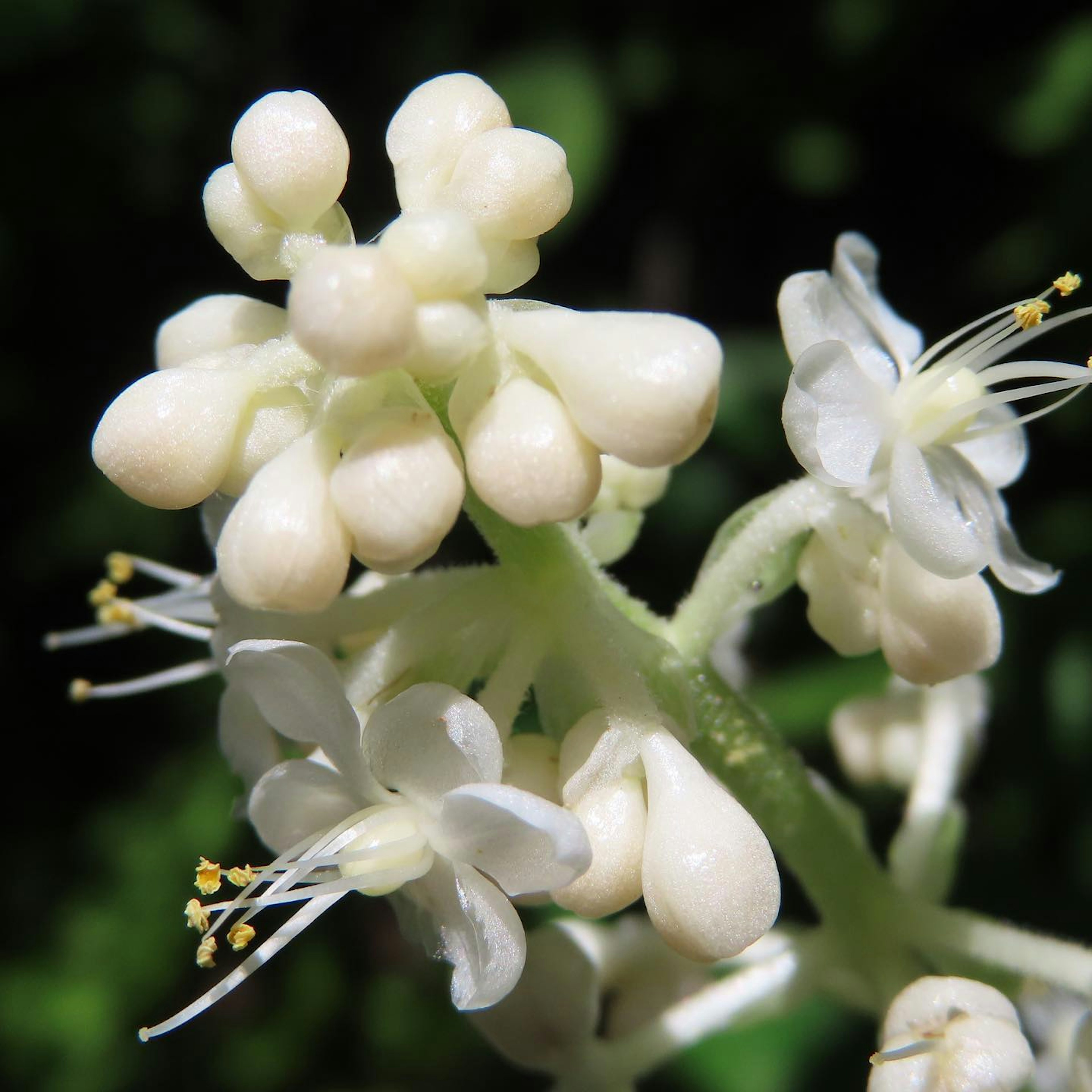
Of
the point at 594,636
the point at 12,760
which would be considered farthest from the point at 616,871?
the point at 12,760

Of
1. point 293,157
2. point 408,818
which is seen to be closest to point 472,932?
point 408,818

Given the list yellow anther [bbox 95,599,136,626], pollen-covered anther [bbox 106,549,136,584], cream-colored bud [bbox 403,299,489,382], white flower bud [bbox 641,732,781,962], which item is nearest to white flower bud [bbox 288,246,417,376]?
cream-colored bud [bbox 403,299,489,382]

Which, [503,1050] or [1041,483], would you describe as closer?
[503,1050]

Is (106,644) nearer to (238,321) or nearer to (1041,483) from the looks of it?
(1041,483)

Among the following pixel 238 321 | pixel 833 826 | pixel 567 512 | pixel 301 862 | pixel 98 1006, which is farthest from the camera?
pixel 98 1006

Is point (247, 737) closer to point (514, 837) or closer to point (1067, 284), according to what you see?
point (514, 837)

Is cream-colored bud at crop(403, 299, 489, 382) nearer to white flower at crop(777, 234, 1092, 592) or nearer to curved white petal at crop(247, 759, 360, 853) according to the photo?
white flower at crop(777, 234, 1092, 592)
